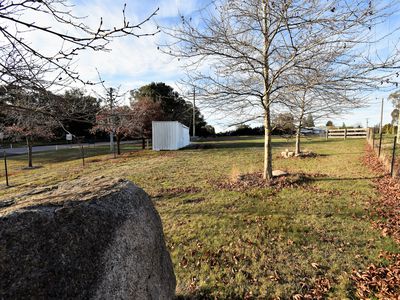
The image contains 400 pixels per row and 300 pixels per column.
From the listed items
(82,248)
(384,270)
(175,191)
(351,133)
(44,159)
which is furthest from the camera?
(351,133)

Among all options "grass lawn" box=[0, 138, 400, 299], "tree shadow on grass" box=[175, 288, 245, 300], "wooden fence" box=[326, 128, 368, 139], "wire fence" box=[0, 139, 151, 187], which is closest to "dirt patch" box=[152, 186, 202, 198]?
"grass lawn" box=[0, 138, 400, 299]

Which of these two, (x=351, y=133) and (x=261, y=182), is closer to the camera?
(x=261, y=182)

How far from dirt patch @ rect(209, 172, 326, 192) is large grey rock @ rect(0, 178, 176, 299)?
5075 mm

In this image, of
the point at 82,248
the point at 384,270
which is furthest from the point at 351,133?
the point at 82,248

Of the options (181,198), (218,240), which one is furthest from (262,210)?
(181,198)

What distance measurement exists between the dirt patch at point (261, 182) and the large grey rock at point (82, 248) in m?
5.07

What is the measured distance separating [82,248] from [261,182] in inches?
250

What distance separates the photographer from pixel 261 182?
7344mm

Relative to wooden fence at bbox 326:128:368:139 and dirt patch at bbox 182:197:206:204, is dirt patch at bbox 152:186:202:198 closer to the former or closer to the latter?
dirt patch at bbox 182:197:206:204

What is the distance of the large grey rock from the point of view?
1.32m

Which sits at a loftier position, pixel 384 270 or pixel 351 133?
pixel 351 133

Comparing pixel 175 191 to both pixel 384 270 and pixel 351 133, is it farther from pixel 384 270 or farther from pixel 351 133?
pixel 351 133

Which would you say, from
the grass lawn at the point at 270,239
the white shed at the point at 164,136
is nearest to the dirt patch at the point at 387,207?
the grass lawn at the point at 270,239

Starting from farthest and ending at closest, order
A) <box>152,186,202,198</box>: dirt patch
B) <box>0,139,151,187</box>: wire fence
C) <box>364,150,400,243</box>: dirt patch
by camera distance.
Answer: <box>0,139,151,187</box>: wire fence < <box>152,186,202,198</box>: dirt patch < <box>364,150,400,243</box>: dirt patch
